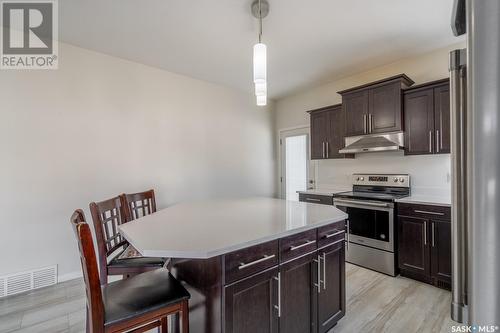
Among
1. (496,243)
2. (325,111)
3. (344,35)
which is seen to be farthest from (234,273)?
(325,111)

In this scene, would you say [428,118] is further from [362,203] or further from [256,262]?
[256,262]

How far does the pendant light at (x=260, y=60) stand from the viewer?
1961 mm

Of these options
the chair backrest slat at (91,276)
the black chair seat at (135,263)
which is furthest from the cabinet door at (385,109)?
the chair backrest slat at (91,276)

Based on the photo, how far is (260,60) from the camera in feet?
6.43

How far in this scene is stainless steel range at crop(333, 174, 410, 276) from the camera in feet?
9.77

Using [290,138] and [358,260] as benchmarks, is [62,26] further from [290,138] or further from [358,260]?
[358,260]

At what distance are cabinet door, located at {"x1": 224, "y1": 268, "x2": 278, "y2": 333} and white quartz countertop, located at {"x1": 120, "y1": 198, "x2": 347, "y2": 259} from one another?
235 millimetres

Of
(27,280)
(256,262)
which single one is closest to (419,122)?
(256,262)

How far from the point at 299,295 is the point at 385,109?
2.69 metres

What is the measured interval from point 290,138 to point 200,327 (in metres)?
4.13

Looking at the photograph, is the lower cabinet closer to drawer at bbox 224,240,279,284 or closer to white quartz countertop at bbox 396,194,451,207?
drawer at bbox 224,240,279,284

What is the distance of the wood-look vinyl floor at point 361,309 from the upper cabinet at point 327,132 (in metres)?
1.93

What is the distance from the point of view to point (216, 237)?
1330 mm

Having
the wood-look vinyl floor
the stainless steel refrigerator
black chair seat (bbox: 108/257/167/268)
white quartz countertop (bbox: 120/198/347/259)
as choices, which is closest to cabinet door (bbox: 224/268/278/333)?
white quartz countertop (bbox: 120/198/347/259)
